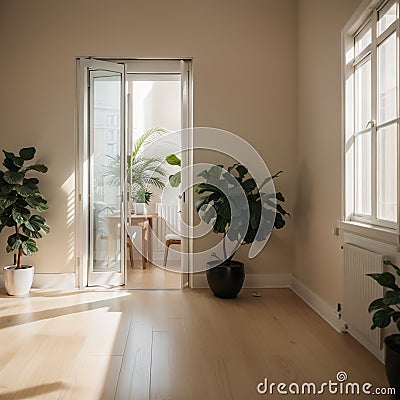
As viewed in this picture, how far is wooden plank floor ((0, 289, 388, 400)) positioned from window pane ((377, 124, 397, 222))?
3.10 ft

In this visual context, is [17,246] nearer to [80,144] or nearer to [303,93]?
[80,144]

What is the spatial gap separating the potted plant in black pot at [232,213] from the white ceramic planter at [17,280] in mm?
1788

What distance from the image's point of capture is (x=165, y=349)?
3295mm

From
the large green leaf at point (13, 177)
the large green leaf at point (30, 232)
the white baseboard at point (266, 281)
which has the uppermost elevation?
the large green leaf at point (13, 177)

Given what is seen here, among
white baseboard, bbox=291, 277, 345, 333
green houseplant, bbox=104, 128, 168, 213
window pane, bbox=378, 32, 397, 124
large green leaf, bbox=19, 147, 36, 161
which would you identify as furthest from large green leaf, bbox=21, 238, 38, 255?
window pane, bbox=378, 32, 397, 124

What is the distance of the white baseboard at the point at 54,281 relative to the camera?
17.2 feet

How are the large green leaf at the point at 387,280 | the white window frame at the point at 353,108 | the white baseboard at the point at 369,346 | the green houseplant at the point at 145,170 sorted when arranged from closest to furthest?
the large green leaf at the point at 387,280
the white baseboard at the point at 369,346
the white window frame at the point at 353,108
the green houseplant at the point at 145,170

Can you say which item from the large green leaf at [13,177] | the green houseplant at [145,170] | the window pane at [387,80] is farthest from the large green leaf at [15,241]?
the window pane at [387,80]

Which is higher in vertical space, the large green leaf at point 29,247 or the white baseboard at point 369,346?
the large green leaf at point 29,247

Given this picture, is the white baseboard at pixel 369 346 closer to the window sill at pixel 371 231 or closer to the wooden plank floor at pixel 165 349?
the wooden plank floor at pixel 165 349

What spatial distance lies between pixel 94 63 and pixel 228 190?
1991 mm

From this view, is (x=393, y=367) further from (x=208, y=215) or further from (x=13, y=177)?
(x=13, y=177)

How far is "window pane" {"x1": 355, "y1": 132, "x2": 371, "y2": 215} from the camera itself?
354cm

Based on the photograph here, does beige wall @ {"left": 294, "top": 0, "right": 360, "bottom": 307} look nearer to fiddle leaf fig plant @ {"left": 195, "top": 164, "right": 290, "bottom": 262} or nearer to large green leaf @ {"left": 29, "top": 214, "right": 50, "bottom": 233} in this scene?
fiddle leaf fig plant @ {"left": 195, "top": 164, "right": 290, "bottom": 262}
